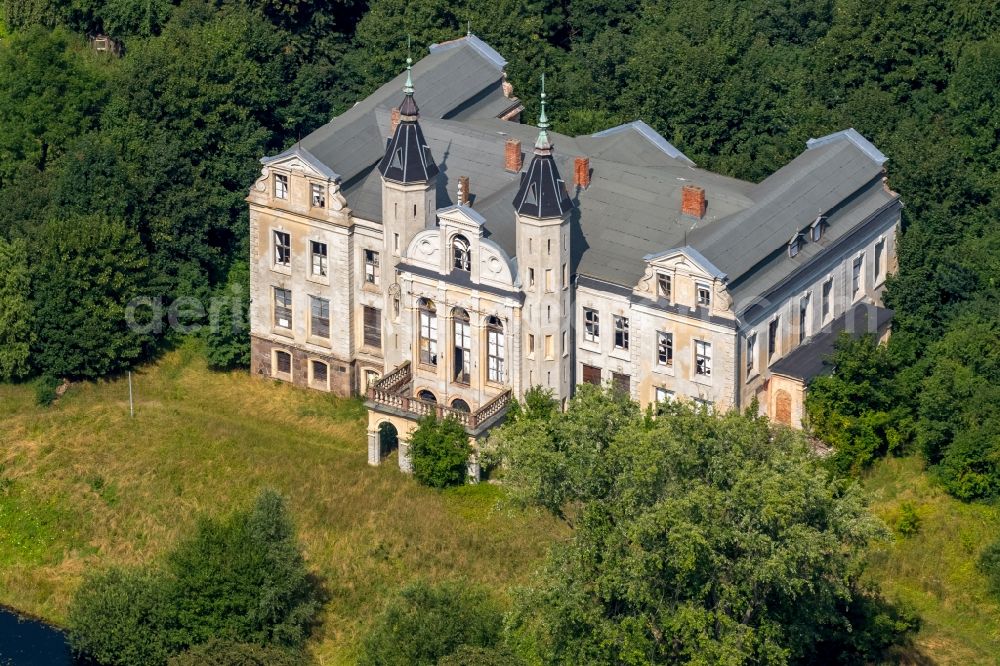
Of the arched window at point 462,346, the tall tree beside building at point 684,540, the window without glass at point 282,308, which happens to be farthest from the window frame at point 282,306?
the tall tree beside building at point 684,540

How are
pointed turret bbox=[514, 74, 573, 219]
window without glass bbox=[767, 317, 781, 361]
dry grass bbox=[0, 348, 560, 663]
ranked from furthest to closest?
window without glass bbox=[767, 317, 781, 361]
dry grass bbox=[0, 348, 560, 663]
pointed turret bbox=[514, 74, 573, 219]

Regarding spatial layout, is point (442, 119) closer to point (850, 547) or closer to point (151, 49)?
point (151, 49)

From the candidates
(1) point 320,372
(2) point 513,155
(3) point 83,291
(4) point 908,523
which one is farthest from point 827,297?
(3) point 83,291

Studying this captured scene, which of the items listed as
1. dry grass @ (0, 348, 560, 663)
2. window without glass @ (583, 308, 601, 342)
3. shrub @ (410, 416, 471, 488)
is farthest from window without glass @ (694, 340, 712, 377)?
shrub @ (410, 416, 471, 488)

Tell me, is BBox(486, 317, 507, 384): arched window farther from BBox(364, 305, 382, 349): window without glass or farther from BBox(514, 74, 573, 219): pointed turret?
BBox(364, 305, 382, 349): window without glass

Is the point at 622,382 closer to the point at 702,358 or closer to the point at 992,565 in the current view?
the point at 702,358

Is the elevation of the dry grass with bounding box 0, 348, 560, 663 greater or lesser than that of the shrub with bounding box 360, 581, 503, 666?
greater

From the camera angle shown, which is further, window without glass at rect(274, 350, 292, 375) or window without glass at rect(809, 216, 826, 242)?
window without glass at rect(274, 350, 292, 375)

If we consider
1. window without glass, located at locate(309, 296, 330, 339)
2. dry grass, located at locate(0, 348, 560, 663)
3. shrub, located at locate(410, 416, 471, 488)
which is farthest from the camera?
window without glass, located at locate(309, 296, 330, 339)
